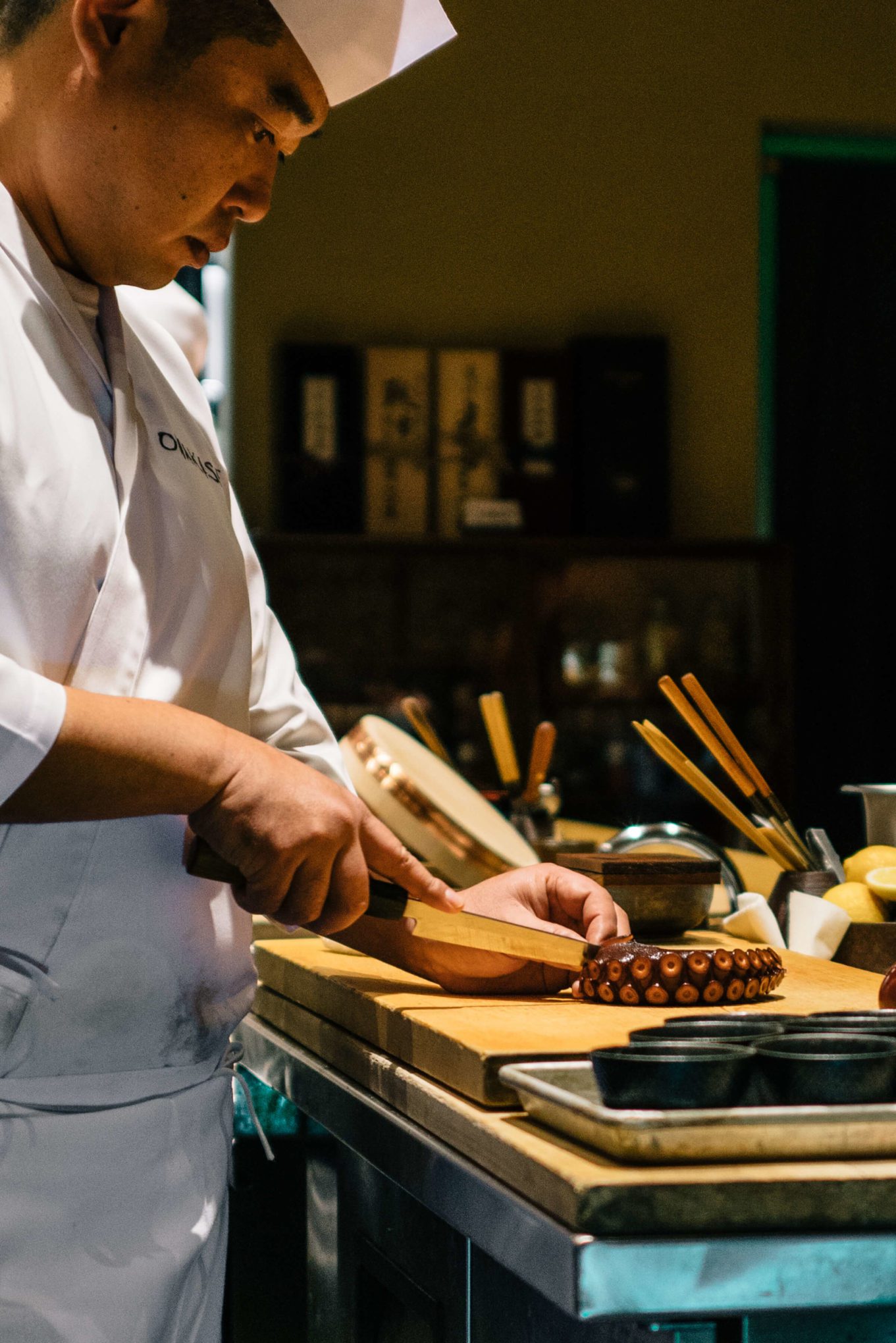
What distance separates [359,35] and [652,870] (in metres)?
0.74

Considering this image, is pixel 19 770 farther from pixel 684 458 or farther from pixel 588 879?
pixel 684 458

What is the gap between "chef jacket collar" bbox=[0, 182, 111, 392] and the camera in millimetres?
962

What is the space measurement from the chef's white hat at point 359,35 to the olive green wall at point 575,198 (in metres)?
3.95

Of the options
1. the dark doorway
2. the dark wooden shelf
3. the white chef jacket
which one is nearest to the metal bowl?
the white chef jacket

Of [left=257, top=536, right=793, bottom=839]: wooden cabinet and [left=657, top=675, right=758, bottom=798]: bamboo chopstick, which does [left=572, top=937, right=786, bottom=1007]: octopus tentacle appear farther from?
[left=257, top=536, right=793, bottom=839]: wooden cabinet

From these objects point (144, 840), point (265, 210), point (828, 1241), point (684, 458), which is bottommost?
point (828, 1241)

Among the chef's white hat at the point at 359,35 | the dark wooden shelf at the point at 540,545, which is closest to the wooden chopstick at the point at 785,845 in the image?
the chef's white hat at the point at 359,35

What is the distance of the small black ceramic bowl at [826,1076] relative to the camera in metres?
0.71

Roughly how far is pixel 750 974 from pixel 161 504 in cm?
51

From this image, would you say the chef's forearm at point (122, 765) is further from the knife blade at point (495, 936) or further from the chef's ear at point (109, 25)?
the chef's ear at point (109, 25)

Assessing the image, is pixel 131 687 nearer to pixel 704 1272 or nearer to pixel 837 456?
pixel 704 1272

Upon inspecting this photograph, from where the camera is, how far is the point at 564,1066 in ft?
2.71

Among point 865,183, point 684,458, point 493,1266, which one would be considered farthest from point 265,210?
point 865,183

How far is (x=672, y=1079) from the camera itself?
70 centimetres
